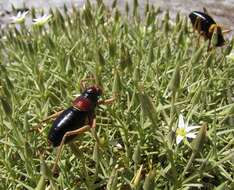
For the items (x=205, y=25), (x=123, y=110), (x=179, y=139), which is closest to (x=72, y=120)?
(x=179, y=139)

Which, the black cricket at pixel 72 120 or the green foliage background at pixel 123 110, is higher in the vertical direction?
the black cricket at pixel 72 120

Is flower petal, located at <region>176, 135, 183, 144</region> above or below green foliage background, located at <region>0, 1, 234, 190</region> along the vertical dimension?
above

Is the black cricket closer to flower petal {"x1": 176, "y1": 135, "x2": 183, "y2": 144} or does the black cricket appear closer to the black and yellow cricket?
flower petal {"x1": 176, "y1": 135, "x2": 183, "y2": 144}

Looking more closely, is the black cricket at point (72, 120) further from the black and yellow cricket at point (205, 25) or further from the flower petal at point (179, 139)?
the black and yellow cricket at point (205, 25)

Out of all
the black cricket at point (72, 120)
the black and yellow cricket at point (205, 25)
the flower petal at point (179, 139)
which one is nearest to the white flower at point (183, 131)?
the flower petal at point (179, 139)

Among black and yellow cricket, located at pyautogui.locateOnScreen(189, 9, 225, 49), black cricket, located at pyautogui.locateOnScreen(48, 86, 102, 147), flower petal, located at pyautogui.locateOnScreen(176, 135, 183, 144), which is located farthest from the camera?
black and yellow cricket, located at pyautogui.locateOnScreen(189, 9, 225, 49)

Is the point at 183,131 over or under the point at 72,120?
under

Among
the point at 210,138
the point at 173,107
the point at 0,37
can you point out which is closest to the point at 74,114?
the point at 173,107

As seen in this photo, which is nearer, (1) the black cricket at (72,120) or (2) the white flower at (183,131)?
(1) the black cricket at (72,120)

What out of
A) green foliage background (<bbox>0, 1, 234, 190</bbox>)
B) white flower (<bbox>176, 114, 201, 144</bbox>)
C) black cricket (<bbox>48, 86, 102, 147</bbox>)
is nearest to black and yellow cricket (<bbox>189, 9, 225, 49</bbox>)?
green foliage background (<bbox>0, 1, 234, 190</bbox>)

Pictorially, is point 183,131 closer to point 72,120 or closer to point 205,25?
point 72,120

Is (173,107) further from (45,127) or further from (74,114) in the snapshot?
(45,127)
